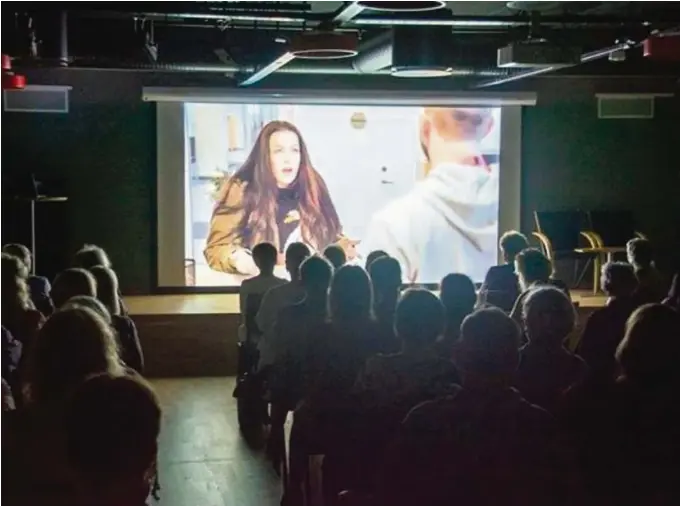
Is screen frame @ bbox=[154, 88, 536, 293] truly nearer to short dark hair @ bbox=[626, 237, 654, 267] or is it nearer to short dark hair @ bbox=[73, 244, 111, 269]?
short dark hair @ bbox=[73, 244, 111, 269]

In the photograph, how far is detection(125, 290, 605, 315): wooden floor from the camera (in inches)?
307

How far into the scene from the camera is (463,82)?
371 inches

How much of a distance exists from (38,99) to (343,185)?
2.87m

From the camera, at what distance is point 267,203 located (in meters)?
9.02

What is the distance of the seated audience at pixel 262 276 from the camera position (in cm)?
562

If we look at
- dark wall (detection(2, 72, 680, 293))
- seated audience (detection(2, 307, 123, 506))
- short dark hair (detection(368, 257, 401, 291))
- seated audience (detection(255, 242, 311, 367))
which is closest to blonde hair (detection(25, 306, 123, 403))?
seated audience (detection(2, 307, 123, 506))

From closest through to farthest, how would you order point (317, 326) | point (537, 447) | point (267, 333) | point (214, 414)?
point (537, 447), point (317, 326), point (267, 333), point (214, 414)

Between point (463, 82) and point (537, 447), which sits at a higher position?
point (463, 82)

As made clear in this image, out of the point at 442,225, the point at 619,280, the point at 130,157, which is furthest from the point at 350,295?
the point at 442,225

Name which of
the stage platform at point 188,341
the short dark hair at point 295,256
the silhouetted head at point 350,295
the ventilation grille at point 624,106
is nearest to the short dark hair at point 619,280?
the silhouetted head at point 350,295

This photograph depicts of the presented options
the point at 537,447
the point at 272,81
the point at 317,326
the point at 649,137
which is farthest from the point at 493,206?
the point at 537,447

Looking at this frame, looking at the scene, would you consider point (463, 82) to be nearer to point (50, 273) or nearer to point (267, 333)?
point (50, 273)

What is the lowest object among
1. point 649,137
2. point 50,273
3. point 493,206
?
point 50,273

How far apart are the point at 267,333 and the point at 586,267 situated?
5628 mm
